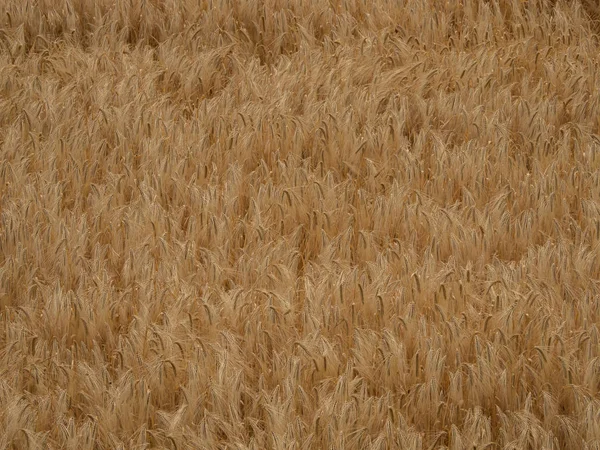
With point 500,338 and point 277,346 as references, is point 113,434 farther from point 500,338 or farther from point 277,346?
point 500,338

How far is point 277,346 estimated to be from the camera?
2.94 metres

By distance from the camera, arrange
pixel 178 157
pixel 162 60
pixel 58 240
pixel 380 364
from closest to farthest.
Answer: pixel 380 364
pixel 58 240
pixel 178 157
pixel 162 60

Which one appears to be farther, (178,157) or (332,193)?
(178,157)

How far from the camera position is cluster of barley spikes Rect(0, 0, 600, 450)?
2.69m

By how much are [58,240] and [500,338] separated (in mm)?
1597

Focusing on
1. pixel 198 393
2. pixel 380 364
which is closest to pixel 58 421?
pixel 198 393

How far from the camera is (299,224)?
3607mm

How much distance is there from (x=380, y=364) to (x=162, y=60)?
2.58 meters

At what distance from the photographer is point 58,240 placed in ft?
11.2

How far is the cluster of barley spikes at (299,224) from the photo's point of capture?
2689mm

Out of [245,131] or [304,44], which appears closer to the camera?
[245,131]

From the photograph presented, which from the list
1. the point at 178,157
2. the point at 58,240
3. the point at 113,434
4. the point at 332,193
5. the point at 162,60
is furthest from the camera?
the point at 162,60

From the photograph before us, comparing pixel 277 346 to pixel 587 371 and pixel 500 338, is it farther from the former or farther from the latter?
pixel 587 371

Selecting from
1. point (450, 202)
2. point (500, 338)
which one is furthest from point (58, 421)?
point (450, 202)
